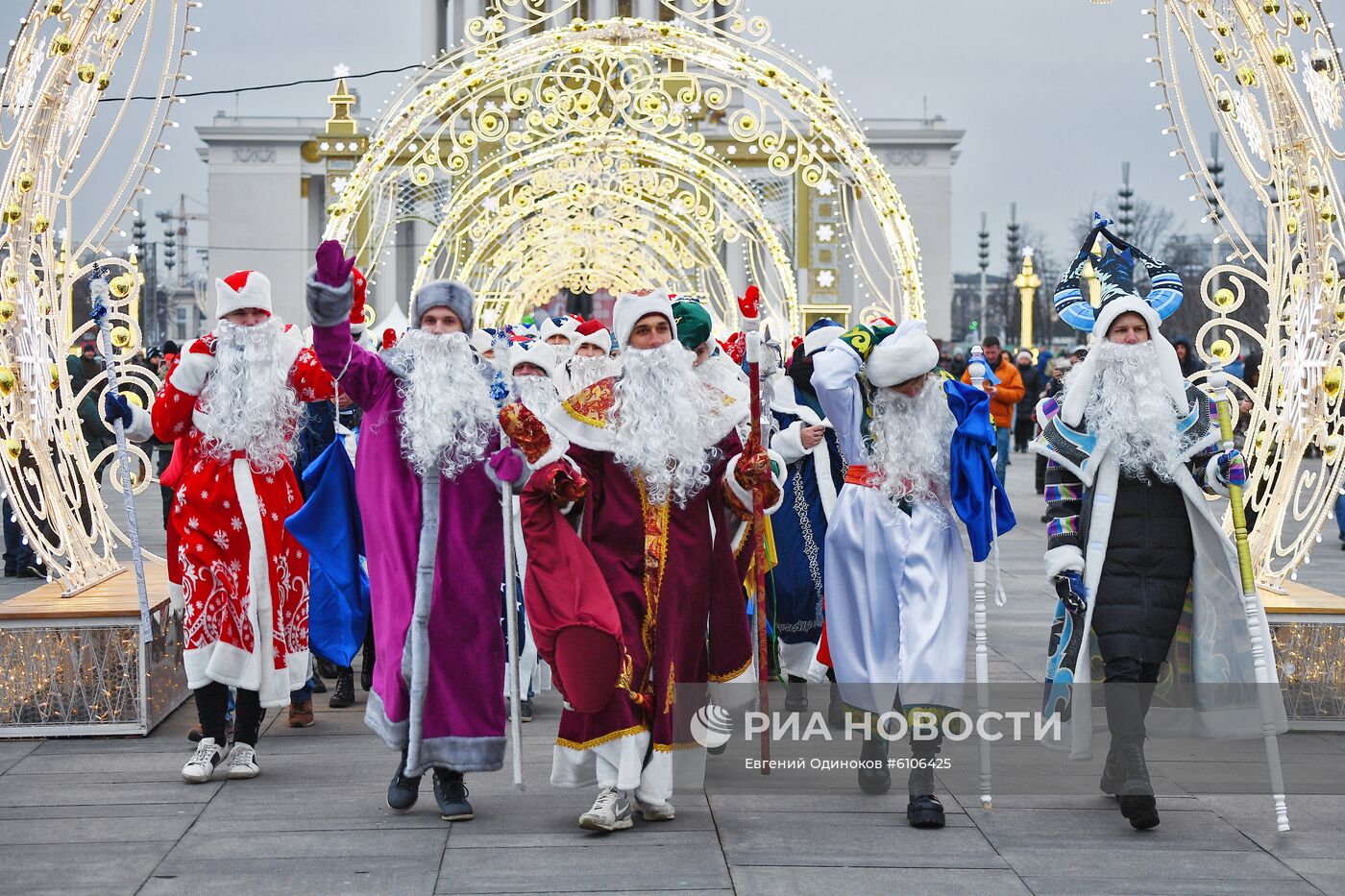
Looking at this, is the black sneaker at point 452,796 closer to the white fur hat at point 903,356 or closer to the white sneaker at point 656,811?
the white sneaker at point 656,811

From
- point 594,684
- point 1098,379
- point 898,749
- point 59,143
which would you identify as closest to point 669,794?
point 594,684

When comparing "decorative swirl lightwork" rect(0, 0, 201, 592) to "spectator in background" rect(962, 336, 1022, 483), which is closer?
"decorative swirl lightwork" rect(0, 0, 201, 592)

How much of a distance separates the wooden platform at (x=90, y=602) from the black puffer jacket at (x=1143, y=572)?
158 inches

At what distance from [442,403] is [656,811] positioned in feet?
5.06

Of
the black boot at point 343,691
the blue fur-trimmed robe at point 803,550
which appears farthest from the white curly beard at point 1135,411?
the black boot at point 343,691

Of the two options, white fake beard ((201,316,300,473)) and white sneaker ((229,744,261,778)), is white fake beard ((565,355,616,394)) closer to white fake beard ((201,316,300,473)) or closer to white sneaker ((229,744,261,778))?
white fake beard ((201,316,300,473))

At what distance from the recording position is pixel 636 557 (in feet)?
18.6

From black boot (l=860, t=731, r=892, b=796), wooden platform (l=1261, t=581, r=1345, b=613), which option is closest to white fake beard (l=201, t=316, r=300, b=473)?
black boot (l=860, t=731, r=892, b=796)

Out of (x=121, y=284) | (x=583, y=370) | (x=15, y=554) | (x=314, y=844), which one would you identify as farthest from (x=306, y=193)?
(x=314, y=844)

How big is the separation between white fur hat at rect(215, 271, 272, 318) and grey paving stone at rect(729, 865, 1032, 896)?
2.96 m

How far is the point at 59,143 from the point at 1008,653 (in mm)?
5479

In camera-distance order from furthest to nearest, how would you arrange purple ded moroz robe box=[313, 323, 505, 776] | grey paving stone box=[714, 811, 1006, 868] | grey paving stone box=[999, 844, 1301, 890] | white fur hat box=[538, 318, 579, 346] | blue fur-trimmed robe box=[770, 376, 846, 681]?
white fur hat box=[538, 318, 579, 346]
blue fur-trimmed robe box=[770, 376, 846, 681]
purple ded moroz robe box=[313, 323, 505, 776]
grey paving stone box=[714, 811, 1006, 868]
grey paving stone box=[999, 844, 1301, 890]

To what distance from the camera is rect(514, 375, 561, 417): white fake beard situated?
7.40 metres

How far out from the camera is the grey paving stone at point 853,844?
5.28 m
